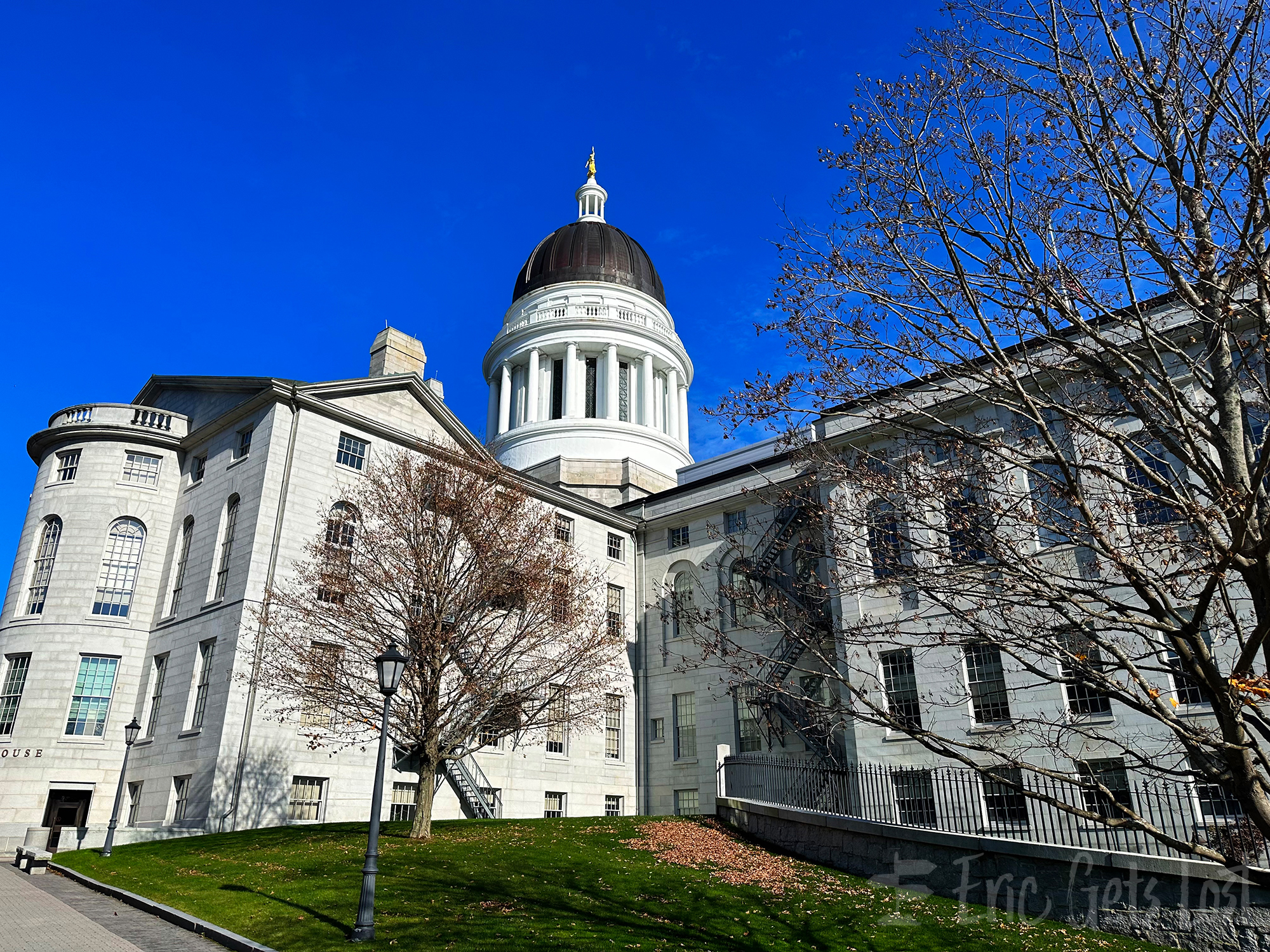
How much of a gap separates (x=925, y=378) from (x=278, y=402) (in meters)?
26.1

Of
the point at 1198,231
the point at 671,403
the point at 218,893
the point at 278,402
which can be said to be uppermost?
the point at 671,403

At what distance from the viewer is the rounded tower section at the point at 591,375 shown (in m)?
53.0

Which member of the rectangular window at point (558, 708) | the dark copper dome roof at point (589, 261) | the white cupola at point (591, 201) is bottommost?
the rectangular window at point (558, 708)

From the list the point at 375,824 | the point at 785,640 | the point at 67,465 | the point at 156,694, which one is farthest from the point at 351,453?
the point at 375,824

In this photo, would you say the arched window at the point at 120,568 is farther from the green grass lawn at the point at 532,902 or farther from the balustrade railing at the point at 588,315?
the balustrade railing at the point at 588,315

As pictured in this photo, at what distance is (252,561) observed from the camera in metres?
28.4

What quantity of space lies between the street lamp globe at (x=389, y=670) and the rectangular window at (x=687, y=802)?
78.4ft

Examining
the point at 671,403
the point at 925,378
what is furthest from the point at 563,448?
the point at 925,378

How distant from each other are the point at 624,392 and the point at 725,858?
1584 inches

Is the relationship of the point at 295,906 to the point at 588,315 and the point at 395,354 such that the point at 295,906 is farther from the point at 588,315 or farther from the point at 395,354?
the point at 588,315

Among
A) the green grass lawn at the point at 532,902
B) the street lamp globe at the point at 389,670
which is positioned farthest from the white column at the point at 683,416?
the street lamp globe at the point at 389,670

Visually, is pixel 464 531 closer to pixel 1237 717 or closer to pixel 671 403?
pixel 1237 717

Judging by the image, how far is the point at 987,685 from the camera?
27.3 metres

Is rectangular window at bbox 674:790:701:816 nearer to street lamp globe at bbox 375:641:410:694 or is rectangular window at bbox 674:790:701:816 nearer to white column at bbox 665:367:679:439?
street lamp globe at bbox 375:641:410:694
